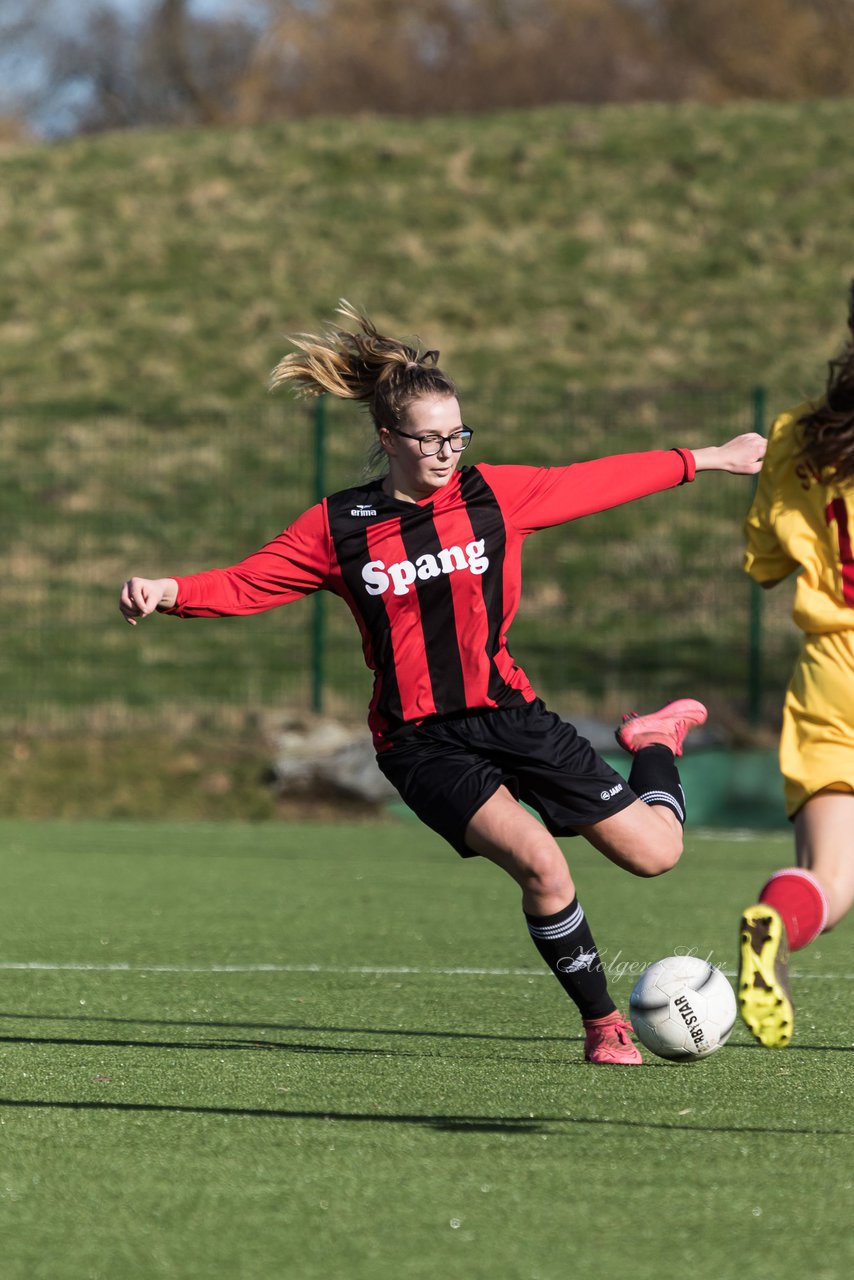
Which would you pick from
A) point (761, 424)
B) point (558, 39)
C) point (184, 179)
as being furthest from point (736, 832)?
point (558, 39)

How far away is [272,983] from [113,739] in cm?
822

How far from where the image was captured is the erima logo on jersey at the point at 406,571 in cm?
502

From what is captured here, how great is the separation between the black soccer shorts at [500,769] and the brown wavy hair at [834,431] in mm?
1461

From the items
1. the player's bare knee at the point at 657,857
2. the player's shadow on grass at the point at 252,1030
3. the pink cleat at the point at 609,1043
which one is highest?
the player's bare knee at the point at 657,857

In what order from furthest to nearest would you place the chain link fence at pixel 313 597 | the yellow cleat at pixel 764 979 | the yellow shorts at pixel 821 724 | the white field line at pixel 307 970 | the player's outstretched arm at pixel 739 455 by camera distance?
the chain link fence at pixel 313 597 < the white field line at pixel 307 970 < the player's outstretched arm at pixel 739 455 < the yellow shorts at pixel 821 724 < the yellow cleat at pixel 764 979

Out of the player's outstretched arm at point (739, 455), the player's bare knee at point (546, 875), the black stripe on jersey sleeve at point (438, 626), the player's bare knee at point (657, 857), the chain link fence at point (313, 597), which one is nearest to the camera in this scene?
the player's outstretched arm at point (739, 455)

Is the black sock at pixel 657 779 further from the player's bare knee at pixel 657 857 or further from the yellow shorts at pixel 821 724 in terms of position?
the yellow shorts at pixel 821 724

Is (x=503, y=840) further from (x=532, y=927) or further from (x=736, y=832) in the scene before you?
(x=736, y=832)

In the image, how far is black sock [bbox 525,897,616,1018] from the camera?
5.04 m

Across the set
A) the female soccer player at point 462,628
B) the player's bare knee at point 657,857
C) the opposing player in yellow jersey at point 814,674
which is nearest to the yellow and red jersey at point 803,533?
the opposing player in yellow jersey at point 814,674

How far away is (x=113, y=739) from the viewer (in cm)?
1458

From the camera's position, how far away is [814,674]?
3.73 meters

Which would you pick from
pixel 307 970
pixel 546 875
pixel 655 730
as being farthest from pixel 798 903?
pixel 307 970

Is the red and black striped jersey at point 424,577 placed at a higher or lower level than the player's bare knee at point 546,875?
higher
